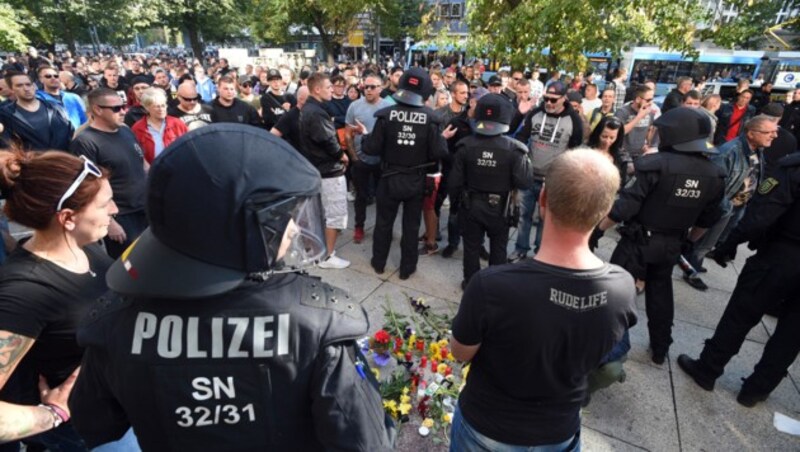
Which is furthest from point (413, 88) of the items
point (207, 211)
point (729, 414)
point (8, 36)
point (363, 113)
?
point (8, 36)

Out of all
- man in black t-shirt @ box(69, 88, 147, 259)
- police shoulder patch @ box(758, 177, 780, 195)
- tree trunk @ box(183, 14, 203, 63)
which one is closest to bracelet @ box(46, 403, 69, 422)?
man in black t-shirt @ box(69, 88, 147, 259)

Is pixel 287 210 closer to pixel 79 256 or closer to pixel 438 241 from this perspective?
pixel 79 256

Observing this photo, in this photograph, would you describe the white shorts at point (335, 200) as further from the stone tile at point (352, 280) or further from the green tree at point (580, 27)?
the green tree at point (580, 27)

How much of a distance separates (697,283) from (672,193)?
2.54m

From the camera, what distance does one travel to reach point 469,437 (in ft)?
6.00

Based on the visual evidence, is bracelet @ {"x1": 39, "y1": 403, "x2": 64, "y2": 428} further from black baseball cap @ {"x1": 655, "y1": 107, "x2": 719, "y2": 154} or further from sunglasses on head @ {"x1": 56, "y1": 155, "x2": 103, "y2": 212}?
black baseball cap @ {"x1": 655, "y1": 107, "x2": 719, "y2": 154}

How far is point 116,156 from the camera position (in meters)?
3.55

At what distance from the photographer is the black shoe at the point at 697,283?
4.80 meters

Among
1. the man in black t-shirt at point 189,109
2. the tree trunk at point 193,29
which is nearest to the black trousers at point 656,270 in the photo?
the man in black t-shirt at point 189,109

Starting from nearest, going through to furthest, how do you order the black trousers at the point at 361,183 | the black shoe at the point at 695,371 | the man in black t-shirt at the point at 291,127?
the black shoe at the point at 695,371 → the man in black t-shirt at the point at 291,127 → the black trousers at the point at 361,183

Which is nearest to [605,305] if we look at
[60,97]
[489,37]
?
[489,37]

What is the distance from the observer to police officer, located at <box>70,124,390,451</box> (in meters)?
0.92

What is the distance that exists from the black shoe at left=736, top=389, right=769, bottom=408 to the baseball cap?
3296mm

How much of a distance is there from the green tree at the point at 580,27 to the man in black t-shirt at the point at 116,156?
224 inches
